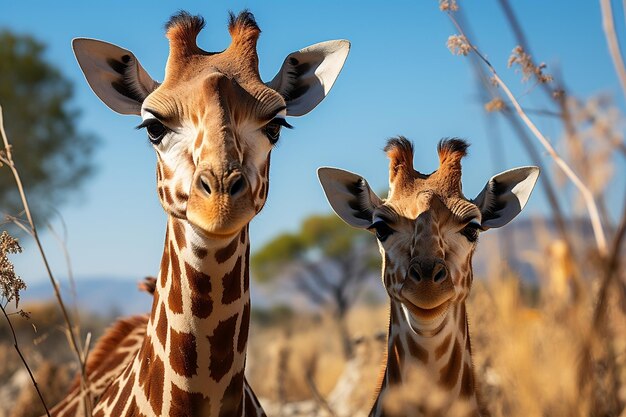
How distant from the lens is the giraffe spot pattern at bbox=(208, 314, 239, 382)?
427cm

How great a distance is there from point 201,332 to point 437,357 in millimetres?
1703

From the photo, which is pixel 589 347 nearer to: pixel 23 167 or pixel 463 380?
pixel 463 380

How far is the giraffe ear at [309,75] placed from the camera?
5.11 meters

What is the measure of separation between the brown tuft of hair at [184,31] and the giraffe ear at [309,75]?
0.52m

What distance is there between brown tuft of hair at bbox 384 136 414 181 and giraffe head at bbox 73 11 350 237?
114cm

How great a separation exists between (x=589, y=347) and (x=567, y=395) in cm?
35

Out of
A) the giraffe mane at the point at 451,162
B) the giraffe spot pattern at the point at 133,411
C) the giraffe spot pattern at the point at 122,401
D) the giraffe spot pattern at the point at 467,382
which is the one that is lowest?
the giraffe spot pattern at the point at 467,382

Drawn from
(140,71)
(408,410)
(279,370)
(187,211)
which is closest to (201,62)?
(140,71)

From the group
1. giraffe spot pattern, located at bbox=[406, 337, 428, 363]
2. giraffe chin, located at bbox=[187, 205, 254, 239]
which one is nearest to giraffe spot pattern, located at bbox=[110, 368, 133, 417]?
giraffe chin, located at bbox=[187, 205, 254, 239]

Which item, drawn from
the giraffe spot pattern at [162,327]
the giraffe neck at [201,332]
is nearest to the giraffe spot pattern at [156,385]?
the giraffe neck at [201,332]

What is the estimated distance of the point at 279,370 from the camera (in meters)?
12.7

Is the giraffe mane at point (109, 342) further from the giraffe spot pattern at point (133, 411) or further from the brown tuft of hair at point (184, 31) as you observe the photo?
the brown tuft of hair at point (184, 31)

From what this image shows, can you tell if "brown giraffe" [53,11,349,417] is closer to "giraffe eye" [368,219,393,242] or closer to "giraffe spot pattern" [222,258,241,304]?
"giraffe spot pattern" [222,258,241,304]

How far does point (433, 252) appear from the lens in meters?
5.16
